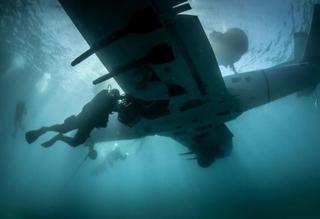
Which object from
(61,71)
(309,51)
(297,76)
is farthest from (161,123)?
(61,71)

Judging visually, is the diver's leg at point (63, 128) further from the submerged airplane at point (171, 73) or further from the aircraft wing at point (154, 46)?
the aircraft wing at point (154, 46)

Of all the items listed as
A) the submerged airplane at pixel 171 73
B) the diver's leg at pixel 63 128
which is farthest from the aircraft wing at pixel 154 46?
the diver's leg at pixel 63 128

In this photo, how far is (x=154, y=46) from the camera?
4.60m

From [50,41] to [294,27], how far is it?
21881 mm

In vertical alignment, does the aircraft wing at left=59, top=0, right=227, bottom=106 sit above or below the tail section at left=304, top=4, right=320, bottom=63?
above

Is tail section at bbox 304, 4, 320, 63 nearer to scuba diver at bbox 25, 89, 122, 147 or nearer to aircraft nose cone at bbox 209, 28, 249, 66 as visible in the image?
aircraft nose cone at bbox 209, 28, 249, 66

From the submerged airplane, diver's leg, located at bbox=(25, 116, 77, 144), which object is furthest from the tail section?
diver's leg, located at bbox=(25, 116, 77, 144)

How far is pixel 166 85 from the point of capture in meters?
5.70

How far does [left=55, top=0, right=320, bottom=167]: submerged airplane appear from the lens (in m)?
3.94

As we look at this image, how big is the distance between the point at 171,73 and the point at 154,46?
91cm

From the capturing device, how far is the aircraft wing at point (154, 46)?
151 inches

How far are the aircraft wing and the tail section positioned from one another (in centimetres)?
398

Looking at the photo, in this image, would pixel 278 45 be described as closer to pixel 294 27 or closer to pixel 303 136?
pixel 294 27

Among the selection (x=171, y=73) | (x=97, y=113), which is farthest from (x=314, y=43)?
(x=97, y=113)
